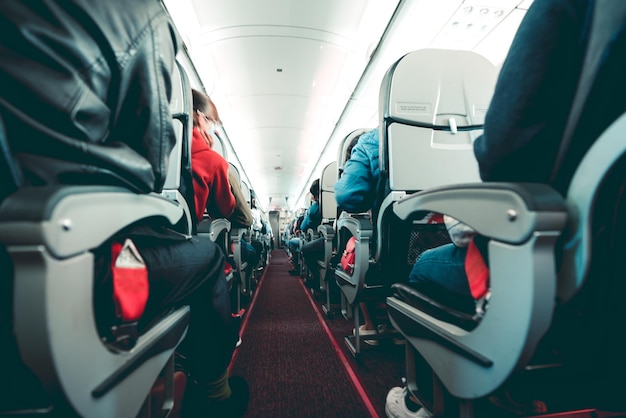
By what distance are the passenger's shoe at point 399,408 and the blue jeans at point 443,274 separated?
1.68 ft

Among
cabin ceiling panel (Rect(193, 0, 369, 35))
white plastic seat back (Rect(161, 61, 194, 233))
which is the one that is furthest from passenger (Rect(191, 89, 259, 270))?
cabin ceiling panel (Rect(193, 0, 369, 35))

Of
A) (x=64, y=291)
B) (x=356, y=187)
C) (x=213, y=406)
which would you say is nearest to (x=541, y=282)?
(x=64, y=291)

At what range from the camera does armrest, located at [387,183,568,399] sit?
0.46m

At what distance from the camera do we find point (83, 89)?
52cm

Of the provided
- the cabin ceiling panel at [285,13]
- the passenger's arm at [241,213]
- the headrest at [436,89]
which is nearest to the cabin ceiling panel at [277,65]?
the cabin ceiling panel at [285,13]

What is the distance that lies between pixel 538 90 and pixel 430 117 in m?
0.98

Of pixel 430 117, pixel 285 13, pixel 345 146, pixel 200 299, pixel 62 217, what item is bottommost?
pixel 200 299

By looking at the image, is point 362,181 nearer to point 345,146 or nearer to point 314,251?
point 345,146

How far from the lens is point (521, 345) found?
1.57ft

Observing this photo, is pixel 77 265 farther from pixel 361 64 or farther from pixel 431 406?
pixel 361 64

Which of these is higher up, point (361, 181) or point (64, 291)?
point (361, 181)

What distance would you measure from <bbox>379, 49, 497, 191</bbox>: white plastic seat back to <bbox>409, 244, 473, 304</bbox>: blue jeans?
606mm

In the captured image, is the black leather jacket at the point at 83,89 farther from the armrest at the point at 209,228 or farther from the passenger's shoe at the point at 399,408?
the passenger's shoe at the point at 399,408

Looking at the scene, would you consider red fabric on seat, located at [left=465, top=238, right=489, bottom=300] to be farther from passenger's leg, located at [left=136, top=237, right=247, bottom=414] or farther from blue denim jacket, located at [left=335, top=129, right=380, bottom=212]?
blue denim jacket, located at [left=335, top=129, right=380, bottom=212]
